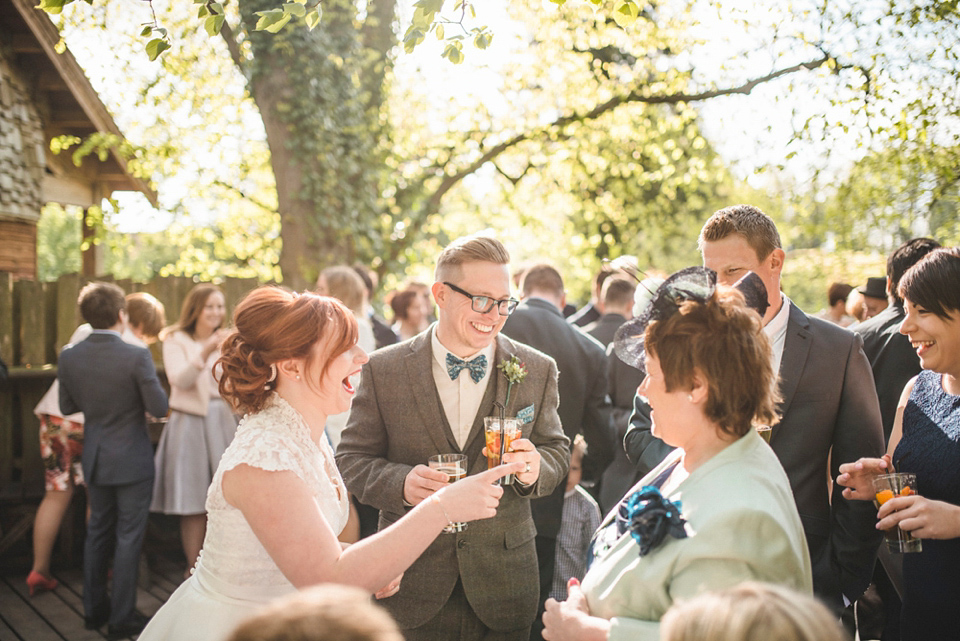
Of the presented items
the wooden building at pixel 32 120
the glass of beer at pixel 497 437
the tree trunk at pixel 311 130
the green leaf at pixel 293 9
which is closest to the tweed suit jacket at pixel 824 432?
the glass of beer at pixel 497 437

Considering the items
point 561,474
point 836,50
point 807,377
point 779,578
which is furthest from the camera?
point 836,50

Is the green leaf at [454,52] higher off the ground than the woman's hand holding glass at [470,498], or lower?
higher

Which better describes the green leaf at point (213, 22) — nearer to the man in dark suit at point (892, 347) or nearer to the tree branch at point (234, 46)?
the man in dark suit at point (892, 347)

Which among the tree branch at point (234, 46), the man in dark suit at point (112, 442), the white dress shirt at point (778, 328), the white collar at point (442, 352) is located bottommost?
the man in dark suit at point (112, 442)

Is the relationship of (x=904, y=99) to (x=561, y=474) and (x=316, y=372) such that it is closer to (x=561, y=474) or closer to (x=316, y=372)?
(x=561, y=474)

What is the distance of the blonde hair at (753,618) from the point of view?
3.96 feet

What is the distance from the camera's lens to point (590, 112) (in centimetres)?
1011

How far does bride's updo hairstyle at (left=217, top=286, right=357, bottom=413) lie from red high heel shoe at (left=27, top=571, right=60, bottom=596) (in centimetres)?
454

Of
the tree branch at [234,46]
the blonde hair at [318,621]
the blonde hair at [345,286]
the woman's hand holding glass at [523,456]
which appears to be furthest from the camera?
the tree branch at [234,46]

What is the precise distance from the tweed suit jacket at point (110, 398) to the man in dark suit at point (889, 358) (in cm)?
450

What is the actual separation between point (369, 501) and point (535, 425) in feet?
2.40

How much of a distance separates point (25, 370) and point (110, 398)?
2.11 metres

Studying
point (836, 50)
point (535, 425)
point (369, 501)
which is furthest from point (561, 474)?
point (836, 50)

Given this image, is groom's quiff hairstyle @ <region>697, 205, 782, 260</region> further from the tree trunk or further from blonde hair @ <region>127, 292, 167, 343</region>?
the tree trunk
